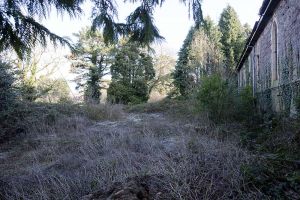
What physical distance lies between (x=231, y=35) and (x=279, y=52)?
59.2 feet

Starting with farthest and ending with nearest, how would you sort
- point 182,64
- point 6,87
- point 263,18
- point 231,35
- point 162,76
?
point 162,76 < point 231,35 < point 182,64 < point 263,18 < point 6,87

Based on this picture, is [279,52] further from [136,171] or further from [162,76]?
[162,76]

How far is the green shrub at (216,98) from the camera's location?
29.9ft

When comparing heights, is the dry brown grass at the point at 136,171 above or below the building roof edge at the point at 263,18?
below

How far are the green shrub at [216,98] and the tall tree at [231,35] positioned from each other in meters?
16.1

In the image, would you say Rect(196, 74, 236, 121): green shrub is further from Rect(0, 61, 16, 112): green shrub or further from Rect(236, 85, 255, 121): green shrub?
Rect(0, 61, 16, 112): green shrub

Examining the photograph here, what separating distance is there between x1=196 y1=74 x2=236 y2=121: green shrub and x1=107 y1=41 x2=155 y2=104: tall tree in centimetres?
1581

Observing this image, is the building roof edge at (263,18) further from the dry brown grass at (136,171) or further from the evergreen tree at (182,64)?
the evergreen tree at (182,64)

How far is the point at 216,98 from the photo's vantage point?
9070mm

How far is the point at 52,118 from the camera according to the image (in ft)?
37.4

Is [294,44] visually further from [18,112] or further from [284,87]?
[18,112]

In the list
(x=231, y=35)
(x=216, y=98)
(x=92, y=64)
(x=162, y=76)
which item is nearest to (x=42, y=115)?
(x=216, y=98)

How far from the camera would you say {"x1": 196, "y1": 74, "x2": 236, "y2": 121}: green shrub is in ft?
29.9

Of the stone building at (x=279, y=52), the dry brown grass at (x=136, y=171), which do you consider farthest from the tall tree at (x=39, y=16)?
the stone building at (x=279, y=52)
